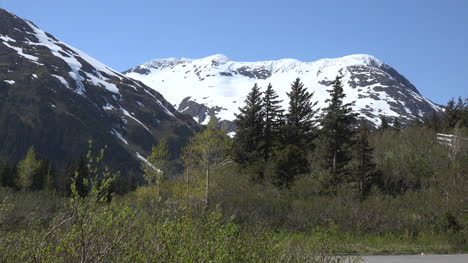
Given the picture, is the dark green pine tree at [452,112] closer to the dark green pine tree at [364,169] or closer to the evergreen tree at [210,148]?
the dark green pine tree at [364,169]

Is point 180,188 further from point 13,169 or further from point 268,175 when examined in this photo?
point 13,169

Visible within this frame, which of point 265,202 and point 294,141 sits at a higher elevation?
point 294,141

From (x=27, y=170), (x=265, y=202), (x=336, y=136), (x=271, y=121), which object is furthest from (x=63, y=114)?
(x=265, y=202)

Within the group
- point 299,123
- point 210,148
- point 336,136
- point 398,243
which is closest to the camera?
point 398,243

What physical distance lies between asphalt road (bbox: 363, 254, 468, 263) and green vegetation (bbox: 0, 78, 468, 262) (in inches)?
46.3

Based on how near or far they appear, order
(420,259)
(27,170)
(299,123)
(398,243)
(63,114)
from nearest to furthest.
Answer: (420,259) < (398,243) < (299,123) < (27,170) < (63,114)

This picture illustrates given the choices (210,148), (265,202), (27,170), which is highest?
(210,148)

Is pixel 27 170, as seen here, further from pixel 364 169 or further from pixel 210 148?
pixel 364 169

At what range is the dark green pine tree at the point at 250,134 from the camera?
41.7 meters

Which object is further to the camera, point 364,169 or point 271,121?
point 271,121

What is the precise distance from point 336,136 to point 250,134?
9.27 metres

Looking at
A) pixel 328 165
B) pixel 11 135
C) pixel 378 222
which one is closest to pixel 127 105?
pixel 11 135

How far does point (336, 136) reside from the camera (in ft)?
126

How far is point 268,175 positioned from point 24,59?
556ft
